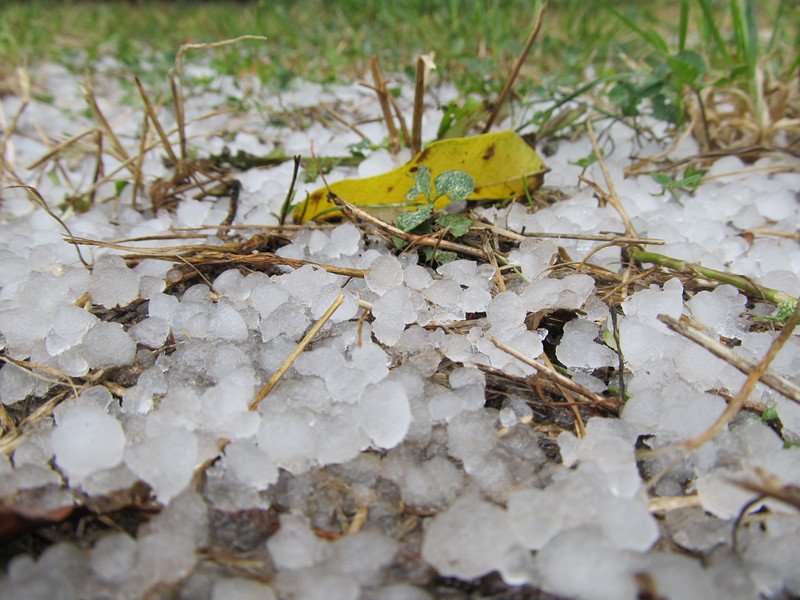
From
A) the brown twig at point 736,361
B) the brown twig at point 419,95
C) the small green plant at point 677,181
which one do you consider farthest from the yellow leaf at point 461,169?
the brown twig at point 736,361

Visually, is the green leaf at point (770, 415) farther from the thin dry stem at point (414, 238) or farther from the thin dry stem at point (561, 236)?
the thin dry stem at point (414, 238)

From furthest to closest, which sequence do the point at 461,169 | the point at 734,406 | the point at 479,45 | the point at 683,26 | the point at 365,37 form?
the point at 365,37
the point at 479,45
the point at 683,26
the point at 461,169
the point at 734,406

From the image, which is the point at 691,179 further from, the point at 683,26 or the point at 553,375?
the point at 553,375

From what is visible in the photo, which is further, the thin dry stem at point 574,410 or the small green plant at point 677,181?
the small green plant at point 677,181

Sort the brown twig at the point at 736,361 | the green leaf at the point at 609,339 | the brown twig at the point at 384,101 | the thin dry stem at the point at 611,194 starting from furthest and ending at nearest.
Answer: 1. the brown twig at the point at 384,101
2. the thin dry stem at the point at 611,194
3. the green leaf at the point at 609,339
4. the brown twig at the point at 736,361

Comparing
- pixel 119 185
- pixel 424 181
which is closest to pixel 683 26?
pixel 424 181

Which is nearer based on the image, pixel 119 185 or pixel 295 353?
pixel 295 353

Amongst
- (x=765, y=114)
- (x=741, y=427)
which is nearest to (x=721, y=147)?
(x=765, y=114)
